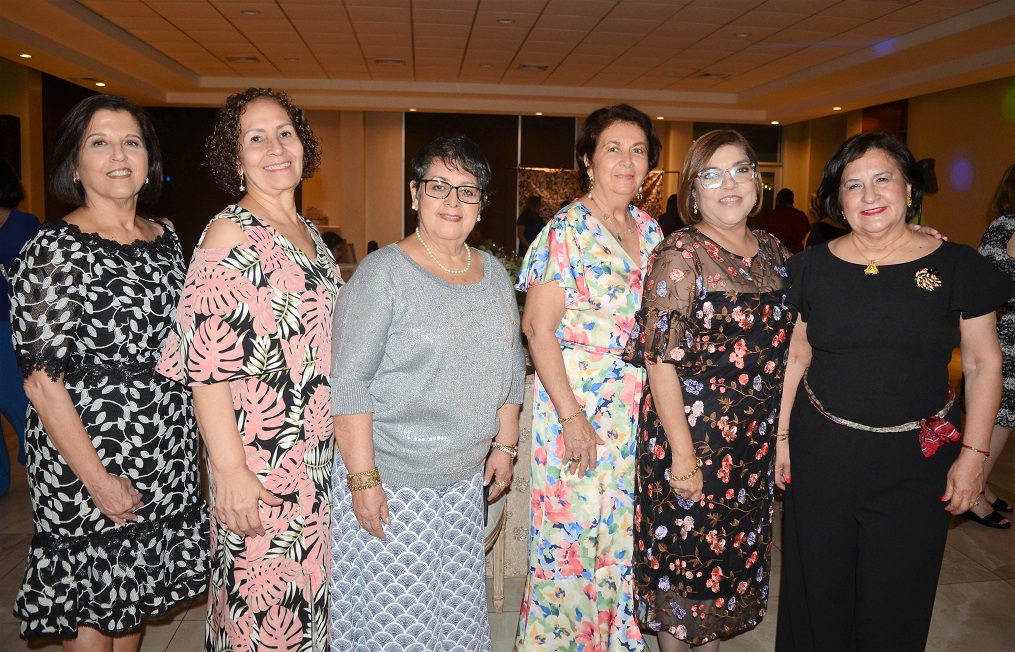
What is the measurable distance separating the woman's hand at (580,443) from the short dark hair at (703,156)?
75 centimetres

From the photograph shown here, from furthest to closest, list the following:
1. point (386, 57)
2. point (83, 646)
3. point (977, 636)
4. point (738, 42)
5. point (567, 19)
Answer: point (386, 57)
point (738, 42)
point (567, 19)
point (977, 636)
point (83, 646)

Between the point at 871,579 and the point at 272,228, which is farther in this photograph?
the point at 871,579

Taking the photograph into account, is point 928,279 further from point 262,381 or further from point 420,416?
point 262,381

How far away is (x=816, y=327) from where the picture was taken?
91.6 inches

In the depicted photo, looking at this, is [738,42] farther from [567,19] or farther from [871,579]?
[871,579]

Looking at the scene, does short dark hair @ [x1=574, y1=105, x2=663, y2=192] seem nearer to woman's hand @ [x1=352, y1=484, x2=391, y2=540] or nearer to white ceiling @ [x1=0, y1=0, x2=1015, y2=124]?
woman's hand @ [x1=352, y1=484, x2=391, y2=540]

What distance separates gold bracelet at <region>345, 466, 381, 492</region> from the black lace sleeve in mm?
840

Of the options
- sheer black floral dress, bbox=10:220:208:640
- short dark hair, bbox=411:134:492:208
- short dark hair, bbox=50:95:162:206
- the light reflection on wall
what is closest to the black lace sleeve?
sheer black floral dress, bbox=10:220:208:640

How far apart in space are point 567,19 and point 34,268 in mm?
7562

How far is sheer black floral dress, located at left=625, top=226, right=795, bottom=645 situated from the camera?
2240mm

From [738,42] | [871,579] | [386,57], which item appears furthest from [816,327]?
[386,57]

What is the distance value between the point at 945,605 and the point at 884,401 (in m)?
1.70

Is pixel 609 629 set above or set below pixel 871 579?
below

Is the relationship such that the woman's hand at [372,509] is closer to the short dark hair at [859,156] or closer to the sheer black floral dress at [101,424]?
the sheer black floral dress at [101,424]
